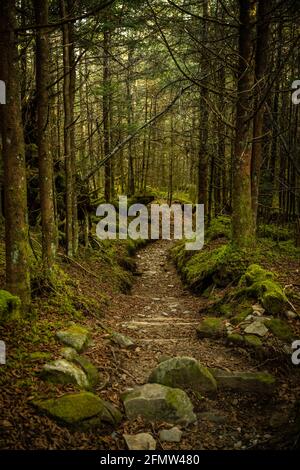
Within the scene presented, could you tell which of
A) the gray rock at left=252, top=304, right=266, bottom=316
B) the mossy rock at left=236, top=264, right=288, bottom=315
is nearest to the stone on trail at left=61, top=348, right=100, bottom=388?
the gray rock at left=252, top=304, right=266, bottom=316

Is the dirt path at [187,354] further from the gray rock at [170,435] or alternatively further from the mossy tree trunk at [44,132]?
the mossy tree trunk at [44,132]

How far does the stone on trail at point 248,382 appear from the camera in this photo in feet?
15.8

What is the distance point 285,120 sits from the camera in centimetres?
1422

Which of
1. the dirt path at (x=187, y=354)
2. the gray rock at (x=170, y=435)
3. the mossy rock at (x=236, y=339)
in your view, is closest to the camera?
the gray rock at (x=170, y=435)

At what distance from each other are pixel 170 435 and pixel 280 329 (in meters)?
2.72

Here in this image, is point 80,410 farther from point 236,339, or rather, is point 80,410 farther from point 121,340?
point 236,339

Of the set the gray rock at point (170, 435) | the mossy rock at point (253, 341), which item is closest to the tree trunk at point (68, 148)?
the mossy rock at point (253, 341)

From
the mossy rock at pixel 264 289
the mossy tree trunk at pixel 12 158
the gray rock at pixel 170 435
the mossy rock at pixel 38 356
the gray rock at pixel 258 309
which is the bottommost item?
the gray rock at pixel 170 435

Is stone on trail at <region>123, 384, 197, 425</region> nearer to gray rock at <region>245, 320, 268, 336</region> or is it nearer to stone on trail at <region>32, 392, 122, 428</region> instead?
stone on trail at <region>32, 392, 122, 428</region>

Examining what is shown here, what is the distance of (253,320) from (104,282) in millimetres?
4431

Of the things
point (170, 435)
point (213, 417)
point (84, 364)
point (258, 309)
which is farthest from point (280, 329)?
point (84, 364)

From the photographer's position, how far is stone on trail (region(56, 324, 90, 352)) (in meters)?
5.28

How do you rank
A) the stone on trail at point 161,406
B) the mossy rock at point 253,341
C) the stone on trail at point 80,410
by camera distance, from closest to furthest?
1. the stone on trail at point 80,410
2. the stone on trail at point 161,406
3. the mossy rock at point 253,341

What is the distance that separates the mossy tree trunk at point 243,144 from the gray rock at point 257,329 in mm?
3097
